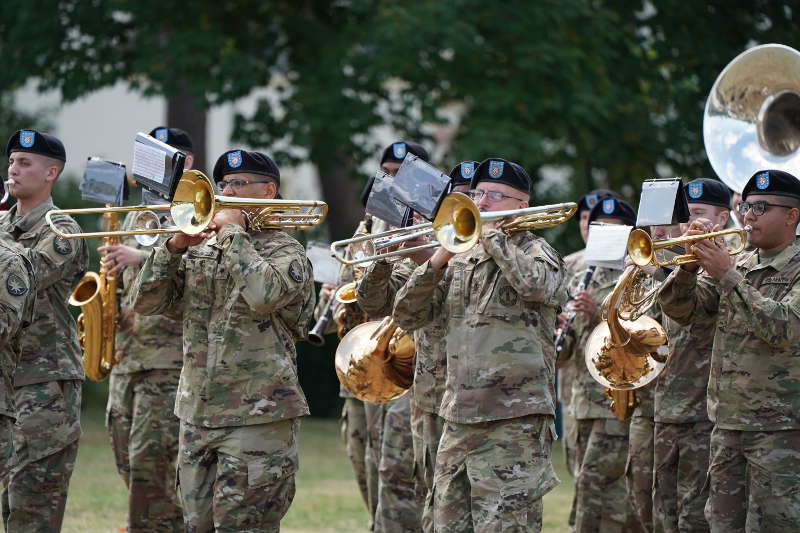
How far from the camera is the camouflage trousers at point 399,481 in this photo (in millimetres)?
8641

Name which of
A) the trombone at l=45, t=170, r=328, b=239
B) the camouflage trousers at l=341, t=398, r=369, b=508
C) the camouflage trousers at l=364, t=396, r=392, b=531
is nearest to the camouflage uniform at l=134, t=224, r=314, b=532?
the trombone at l=45, t=170, r=328, b=239

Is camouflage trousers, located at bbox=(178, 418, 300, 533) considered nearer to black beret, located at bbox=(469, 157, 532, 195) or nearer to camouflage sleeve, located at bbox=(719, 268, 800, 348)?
black beret, located at bbox=(469, 157, 532, 195)

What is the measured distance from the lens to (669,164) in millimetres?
16719

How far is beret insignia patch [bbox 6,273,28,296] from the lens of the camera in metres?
6.45

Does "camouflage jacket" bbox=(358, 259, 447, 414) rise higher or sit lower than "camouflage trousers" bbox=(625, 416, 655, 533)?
higher

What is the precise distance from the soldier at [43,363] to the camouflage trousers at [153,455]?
2.27ft

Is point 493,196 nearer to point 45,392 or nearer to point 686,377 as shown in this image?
point 686,377

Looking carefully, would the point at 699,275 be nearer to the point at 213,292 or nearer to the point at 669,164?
the point at 213,292

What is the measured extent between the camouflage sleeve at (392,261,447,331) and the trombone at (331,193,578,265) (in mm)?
144

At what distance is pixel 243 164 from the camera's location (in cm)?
719

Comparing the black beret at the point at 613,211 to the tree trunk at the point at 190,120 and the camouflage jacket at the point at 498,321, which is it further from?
the tree trunk at the point at 190,120

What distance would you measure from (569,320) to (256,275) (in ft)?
10.2

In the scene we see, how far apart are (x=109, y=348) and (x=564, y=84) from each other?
28.0ft

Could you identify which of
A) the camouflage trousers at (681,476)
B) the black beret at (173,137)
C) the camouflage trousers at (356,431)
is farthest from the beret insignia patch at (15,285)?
the camouflage trousers at (681,476)
